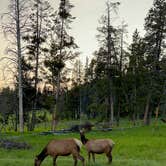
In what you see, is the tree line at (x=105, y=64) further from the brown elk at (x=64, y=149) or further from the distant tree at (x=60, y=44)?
the brown elk at (x=64, y=149)

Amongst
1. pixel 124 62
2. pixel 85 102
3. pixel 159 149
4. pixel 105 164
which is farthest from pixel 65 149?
pixel 85 102

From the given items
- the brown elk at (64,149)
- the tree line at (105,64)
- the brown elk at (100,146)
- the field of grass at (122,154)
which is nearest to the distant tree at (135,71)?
the tree line at (105,64)

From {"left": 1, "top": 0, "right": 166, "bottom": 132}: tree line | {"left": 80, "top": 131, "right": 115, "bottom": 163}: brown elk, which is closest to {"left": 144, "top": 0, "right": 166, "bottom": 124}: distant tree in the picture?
{"left": 1, "top": 0, "right": 166, "bottom": 132}: tree line

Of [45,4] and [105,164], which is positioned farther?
[45,4]

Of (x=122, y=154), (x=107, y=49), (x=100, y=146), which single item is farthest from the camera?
(x=107, y=49)

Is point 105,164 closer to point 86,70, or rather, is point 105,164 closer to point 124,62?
point 124,62

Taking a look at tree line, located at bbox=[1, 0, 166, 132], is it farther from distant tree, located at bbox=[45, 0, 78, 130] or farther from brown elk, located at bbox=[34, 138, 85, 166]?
brown elk, located at bbox=[34, 138, 85, 166]

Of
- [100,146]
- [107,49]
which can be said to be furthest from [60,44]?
[100,146]

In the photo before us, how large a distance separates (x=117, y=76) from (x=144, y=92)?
4446 mm

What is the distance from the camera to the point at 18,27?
3997 cm

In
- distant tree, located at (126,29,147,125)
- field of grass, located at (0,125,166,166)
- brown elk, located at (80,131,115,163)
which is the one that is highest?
distant tree, located at (126,29,147,125)

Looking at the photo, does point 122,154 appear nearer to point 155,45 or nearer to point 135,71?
point 155,45

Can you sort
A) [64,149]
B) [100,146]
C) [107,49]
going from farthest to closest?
[107,49] → [100,146] → [64,149]

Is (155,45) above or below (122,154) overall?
above
